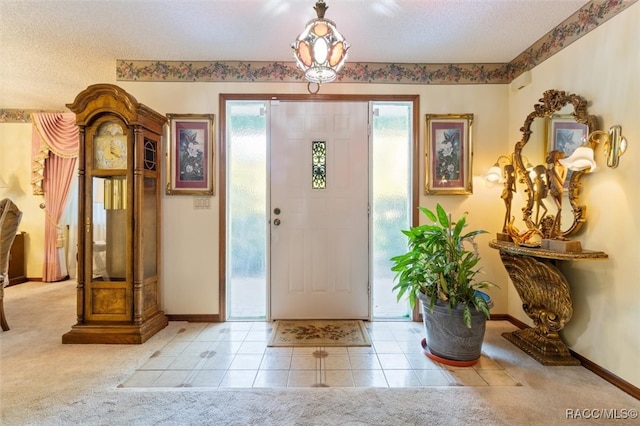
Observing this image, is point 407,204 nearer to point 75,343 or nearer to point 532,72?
point 532,72

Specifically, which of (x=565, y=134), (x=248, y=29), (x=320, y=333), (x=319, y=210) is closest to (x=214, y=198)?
(x=319, y=210)

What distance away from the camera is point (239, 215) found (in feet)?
9.67

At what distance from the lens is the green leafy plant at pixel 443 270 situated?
2031 mm

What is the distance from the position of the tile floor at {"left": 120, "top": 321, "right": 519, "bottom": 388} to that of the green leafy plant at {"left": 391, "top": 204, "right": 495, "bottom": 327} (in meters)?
0.40

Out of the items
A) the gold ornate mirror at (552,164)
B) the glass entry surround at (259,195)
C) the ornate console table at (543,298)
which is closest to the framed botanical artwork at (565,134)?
the gold ornate mirror at (552,164)

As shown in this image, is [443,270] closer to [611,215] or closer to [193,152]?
[611,215]

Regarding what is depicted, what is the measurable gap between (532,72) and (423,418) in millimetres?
2867

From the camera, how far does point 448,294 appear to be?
2066 millimetres

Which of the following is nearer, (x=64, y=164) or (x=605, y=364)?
(x=605, y=364)

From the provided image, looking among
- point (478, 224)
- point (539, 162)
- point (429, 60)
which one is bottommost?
point (478, 224)

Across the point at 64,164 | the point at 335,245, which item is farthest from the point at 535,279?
the point at 64,164

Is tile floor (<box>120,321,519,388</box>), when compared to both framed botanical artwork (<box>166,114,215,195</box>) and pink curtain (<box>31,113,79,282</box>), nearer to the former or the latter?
framed botanical artwork (<box>166,114,215,195</box>)

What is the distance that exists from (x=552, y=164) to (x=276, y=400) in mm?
2476

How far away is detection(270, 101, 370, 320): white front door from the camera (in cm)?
285
